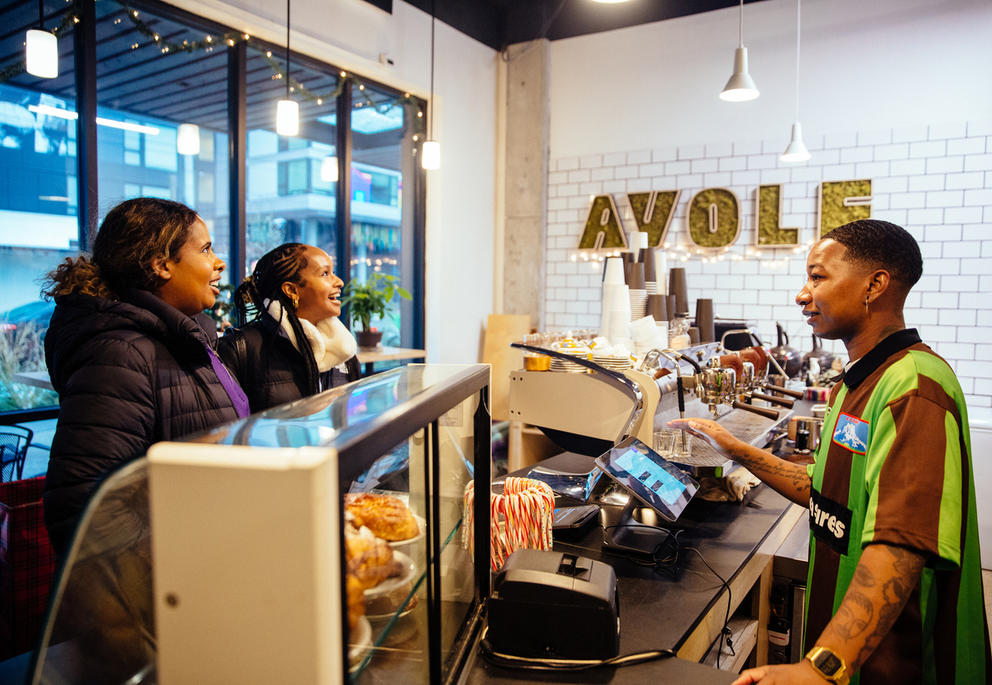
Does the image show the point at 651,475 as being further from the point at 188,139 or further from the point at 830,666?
the point at 188,139

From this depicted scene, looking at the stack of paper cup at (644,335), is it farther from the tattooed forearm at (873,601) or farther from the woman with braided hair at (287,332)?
the tattooed forearm at (873,601)

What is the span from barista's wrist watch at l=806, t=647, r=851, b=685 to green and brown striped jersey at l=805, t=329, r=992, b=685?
8.8 inches

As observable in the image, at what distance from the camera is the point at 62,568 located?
2.18 ft

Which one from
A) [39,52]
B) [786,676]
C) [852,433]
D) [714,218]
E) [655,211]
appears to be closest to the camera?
[786,676]

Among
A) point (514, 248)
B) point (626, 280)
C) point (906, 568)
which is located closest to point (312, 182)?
point (514, 248)

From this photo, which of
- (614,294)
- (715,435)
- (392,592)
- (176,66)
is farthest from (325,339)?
(176,66)

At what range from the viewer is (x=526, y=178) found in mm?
6414

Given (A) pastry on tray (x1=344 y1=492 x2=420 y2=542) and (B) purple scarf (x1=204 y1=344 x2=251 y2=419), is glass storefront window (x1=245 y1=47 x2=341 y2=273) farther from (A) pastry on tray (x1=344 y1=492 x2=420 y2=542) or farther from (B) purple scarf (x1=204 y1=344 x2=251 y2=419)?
(A) pastry on tray (x1=344 y1=492 x2=420 y2=542)

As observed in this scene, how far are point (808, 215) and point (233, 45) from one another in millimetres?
4287

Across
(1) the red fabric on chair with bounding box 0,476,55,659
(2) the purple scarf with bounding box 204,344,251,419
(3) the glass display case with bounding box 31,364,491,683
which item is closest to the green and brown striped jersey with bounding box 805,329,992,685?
(3) the glass display case with bounding box 31,364,491,683

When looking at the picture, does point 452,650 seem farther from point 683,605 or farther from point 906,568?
point 906,568

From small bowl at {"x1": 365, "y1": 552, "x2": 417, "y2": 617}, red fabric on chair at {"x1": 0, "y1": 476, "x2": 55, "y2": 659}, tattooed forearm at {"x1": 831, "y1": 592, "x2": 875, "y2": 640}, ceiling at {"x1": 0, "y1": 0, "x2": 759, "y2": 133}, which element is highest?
ceiling at {"x1": 0, "y1": 0, "x2": 759, "y2": 133}

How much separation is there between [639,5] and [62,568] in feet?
20.9

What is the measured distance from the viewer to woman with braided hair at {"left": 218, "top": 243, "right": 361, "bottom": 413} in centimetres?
230
